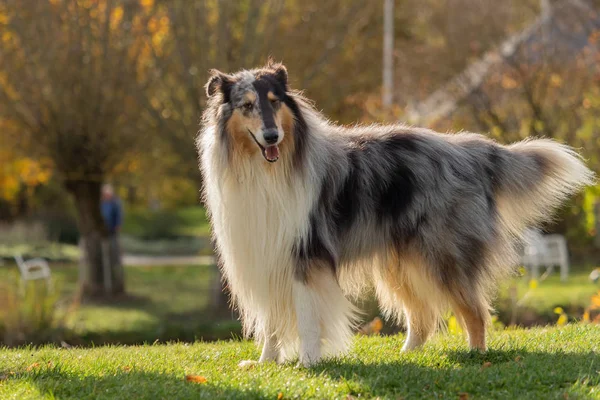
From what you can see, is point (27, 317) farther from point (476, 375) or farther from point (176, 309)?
point (476, 375)

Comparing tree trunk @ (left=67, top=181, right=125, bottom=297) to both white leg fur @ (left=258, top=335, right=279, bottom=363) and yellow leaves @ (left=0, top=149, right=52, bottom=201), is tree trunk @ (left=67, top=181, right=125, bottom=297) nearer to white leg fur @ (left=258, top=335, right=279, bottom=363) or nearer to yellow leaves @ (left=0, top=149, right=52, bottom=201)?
yellow leaves @ (left=0, top=149, right=52, bottom=201)

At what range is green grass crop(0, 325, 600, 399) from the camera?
575cm

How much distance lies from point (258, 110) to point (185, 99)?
1095 cm

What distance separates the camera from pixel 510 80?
64.7ft

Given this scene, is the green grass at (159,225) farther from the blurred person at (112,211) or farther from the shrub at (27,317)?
the shrub at (27,317)

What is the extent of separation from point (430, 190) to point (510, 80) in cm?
1342

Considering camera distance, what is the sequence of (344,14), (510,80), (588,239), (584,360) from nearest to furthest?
(584,360)
(344,14)
(510,80)
(588,239)

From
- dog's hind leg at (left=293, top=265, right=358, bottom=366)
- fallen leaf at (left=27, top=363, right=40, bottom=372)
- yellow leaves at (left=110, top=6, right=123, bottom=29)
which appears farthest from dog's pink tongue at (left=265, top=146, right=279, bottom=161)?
yellow leaves at (left=110, top=6, right=123, bottom=29)

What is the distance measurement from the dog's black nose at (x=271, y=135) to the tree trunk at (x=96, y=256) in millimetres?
13337

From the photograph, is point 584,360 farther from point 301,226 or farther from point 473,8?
point 473,8

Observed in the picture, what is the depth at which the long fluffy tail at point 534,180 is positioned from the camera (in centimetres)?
735

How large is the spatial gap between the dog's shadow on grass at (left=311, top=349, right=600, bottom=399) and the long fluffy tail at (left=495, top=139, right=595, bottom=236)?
→ 1.28 metres

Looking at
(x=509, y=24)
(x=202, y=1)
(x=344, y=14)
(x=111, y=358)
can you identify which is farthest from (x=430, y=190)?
(x=509, y=24)

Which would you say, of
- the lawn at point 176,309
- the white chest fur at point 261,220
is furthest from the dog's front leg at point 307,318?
the lawn at point 176,309
